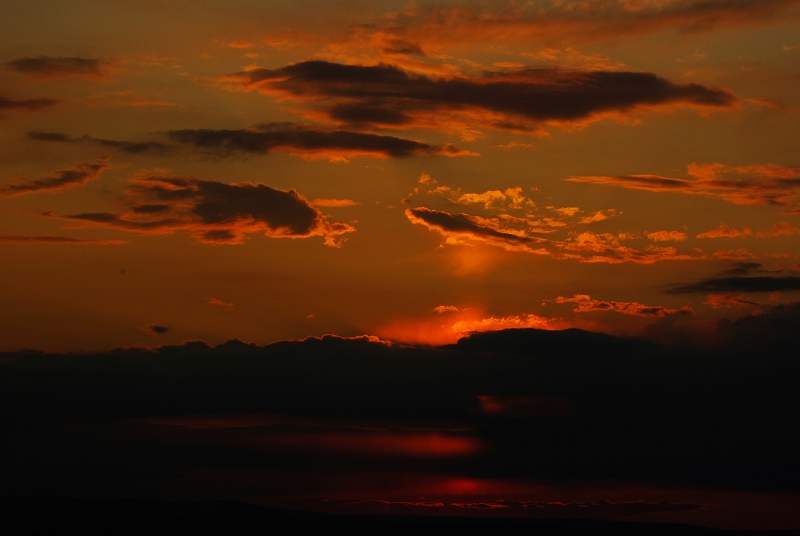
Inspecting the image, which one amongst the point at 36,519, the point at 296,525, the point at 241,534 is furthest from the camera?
the point at 296,525

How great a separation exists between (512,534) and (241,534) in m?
52.3

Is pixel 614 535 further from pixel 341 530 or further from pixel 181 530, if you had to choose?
pixel 181 530

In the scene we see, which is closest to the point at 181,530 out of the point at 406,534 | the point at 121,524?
the point at 121,524

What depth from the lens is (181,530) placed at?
153 metres

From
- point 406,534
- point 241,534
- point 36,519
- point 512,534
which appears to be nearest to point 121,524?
point 36,519

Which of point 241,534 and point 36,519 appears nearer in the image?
point 241,534

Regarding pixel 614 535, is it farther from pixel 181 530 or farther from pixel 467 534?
pixel 181 530

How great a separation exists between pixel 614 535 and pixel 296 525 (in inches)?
2240

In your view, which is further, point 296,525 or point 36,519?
point 296,525

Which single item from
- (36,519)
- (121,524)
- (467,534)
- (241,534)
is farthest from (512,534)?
(36,519)

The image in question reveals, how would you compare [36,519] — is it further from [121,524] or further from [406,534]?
[406,534]

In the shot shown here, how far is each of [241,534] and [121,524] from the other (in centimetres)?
2948

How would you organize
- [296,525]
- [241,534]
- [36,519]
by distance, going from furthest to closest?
[296,525] → [36,519] → [241,534]

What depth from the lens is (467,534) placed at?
167 m
